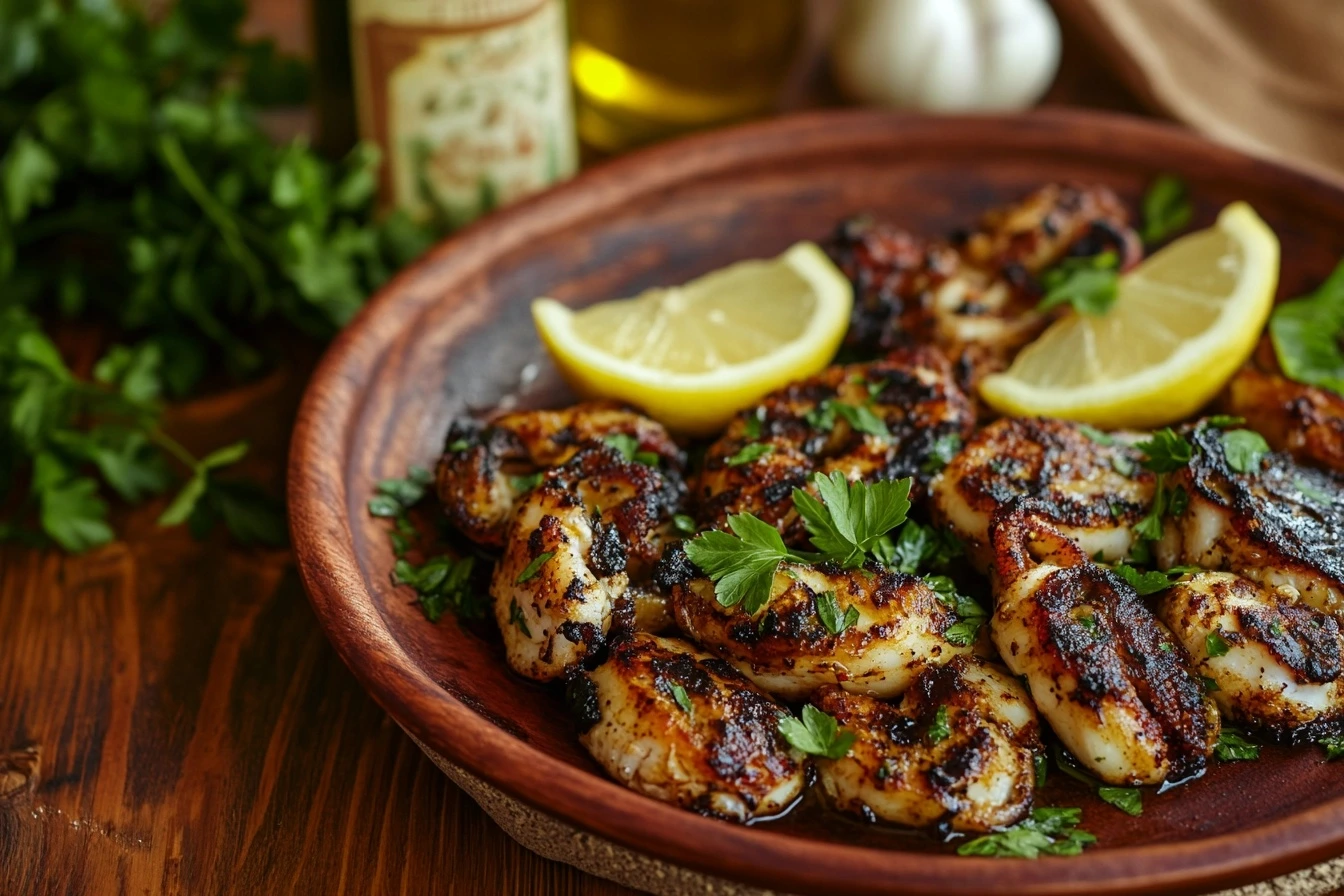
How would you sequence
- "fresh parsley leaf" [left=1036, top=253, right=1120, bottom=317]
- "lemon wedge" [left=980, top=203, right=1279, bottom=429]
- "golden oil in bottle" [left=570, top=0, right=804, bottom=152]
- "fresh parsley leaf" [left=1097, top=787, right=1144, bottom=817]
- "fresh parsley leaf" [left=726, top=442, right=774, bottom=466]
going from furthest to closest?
"golden oil in bottle" [left=570, top=0, right=804, bottom=152], "fresh parsley leaf" [left=1036, top=253, right=1120, bottom=317], "lemon wedge" [left=980, top=203, right=1279, bottom=429], "fresh parsley leaf" [left=726, top=442, right=774, bottom=466], "fresh parsley leaf" [left=1097, top=787, right=1144, bottom=817]

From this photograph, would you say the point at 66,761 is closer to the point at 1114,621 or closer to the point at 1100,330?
the point at 1114,621

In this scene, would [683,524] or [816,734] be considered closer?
[816,734]

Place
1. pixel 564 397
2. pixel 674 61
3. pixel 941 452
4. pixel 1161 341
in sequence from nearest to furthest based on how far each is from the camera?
pixel 941 452 → pixel 1161 341 → pixel 564 397 → pixel 674 61

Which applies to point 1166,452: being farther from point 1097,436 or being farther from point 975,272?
point 975,272

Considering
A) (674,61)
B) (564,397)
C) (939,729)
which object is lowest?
(564,397)

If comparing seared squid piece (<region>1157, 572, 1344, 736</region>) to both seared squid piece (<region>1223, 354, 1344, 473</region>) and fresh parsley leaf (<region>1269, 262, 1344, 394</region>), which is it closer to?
seared squid piece (<region>1223, 354, 1344, 473</region>)

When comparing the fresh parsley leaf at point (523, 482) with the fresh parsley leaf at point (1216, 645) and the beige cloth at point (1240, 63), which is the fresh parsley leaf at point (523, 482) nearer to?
the fresh parsley leaf at point (1216, 645)

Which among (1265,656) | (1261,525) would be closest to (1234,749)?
(1265,656)

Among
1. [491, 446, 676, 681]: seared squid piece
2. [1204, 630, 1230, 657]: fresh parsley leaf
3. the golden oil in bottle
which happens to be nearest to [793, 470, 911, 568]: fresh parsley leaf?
[491, 446, 676, 681]: seared squid piece
